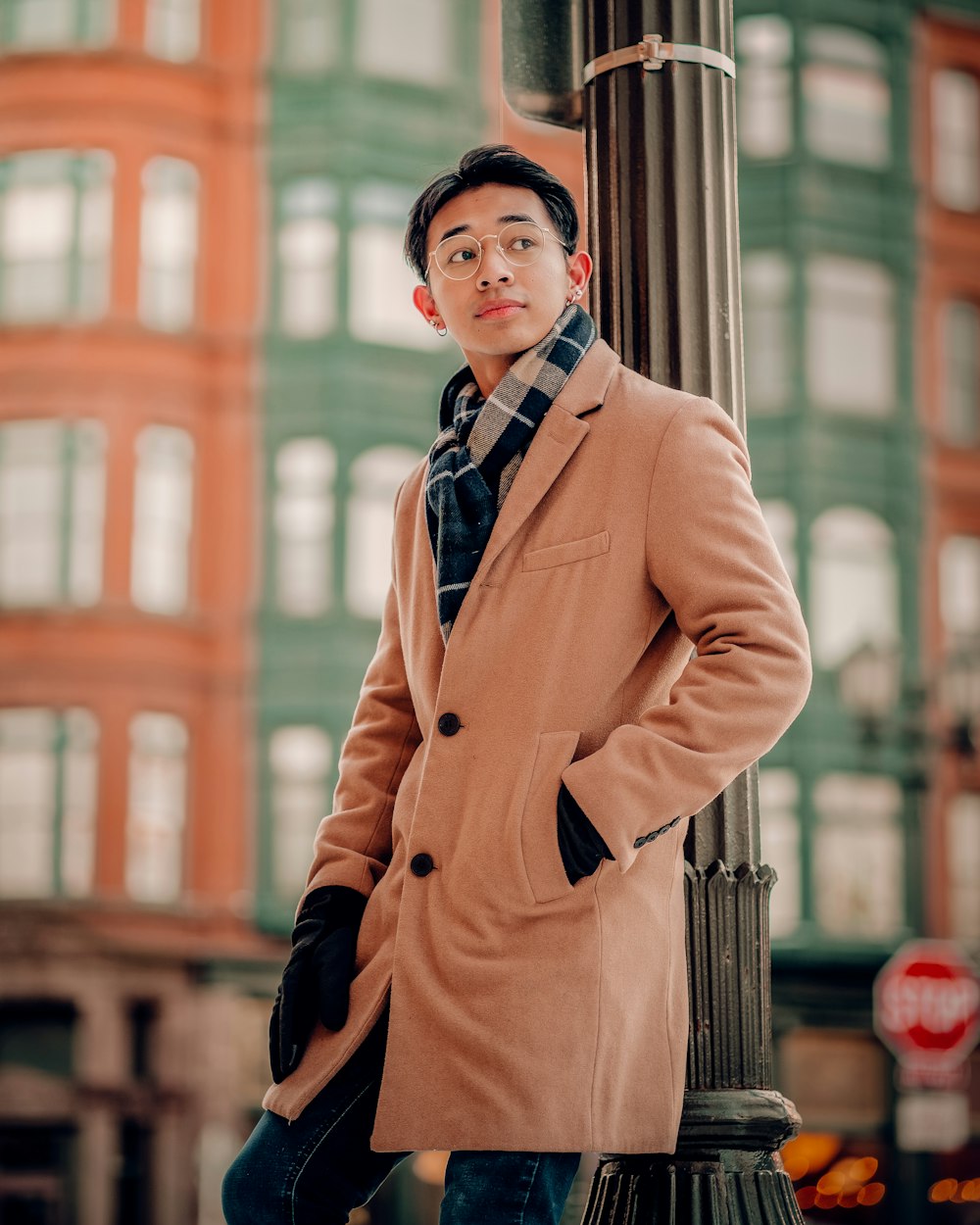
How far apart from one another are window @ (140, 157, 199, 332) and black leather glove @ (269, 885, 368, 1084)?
20.7 meters

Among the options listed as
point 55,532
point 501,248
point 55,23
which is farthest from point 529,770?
point 55,23

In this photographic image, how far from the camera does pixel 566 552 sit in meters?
2.97

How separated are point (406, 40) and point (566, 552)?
73.6 ft

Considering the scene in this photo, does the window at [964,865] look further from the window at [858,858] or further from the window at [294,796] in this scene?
the window at [294,796]

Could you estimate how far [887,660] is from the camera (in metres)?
16.2

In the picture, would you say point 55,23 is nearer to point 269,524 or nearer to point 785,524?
point 269,524

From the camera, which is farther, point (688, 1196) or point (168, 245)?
point (168, 245)

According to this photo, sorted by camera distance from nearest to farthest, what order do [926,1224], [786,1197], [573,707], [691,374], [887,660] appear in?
1. [573,707]
2. [786,1197]
3. [691,374]
4. [887,660]
5. [926,1224]

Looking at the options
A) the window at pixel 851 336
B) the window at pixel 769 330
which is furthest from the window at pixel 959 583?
the window at pixel 769 330

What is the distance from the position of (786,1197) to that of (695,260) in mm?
1585

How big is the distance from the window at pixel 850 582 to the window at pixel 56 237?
29.7 ft

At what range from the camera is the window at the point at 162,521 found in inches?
891

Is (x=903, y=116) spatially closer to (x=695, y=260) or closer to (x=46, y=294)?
(x=46, y=294)

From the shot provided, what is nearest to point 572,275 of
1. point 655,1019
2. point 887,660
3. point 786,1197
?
point 655,1019
